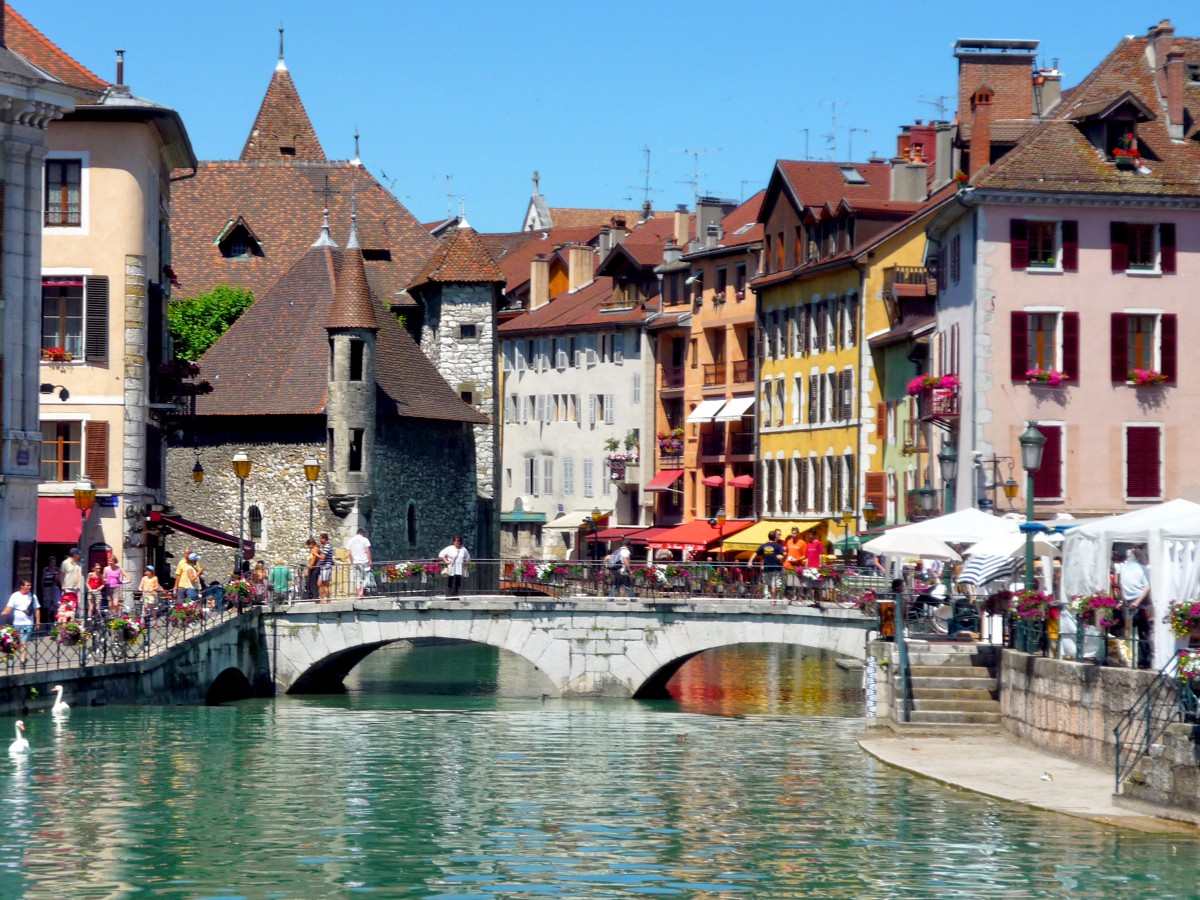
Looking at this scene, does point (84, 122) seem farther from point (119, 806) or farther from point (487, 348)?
point (487, 348)

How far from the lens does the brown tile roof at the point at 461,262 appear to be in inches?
3063

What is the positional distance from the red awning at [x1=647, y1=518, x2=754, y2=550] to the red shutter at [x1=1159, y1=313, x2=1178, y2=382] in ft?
66.7

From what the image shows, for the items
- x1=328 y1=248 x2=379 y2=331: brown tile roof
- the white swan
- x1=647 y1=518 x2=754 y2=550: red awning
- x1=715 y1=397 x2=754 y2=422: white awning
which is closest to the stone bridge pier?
the white swan

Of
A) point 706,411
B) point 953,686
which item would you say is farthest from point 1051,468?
point 706,411

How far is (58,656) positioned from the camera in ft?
119

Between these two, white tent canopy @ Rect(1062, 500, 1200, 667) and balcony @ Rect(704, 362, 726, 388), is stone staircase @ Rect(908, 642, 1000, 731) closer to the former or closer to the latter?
white tent canopy @ Rect(1062, 500, 1200, 667)

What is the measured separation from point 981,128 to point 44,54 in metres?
20.0

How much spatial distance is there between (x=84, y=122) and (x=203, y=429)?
22.5 m

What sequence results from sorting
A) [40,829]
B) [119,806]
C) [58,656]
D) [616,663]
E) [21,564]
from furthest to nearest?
1. [616,663]
2. [21,564]
3. [58,656]
4. [119,806]
5. [40,829]

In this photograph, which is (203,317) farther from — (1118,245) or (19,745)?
(19,745)

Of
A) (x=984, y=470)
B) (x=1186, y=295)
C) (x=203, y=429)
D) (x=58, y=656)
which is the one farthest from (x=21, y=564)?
(x=203, y=429)

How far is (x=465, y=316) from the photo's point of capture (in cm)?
7819

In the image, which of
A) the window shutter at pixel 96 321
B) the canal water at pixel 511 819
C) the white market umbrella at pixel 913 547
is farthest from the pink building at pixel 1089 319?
the window shutter at pixel 96 321

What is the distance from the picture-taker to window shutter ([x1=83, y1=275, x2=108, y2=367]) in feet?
152
